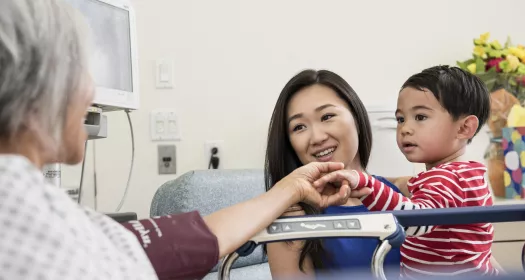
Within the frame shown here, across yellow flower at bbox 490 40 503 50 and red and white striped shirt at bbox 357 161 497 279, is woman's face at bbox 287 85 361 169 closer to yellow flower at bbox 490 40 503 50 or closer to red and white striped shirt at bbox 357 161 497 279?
red and white striped shirt at bbox 357 161 497 279

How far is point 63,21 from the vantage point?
1.86 feet

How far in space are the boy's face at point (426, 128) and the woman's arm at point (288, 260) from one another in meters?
→ 0.29

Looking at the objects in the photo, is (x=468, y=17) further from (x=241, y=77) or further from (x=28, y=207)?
(x=28, y=207)

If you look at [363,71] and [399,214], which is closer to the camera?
[399,214]

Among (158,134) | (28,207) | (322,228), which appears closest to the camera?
(28,207)

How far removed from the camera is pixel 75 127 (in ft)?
1.97

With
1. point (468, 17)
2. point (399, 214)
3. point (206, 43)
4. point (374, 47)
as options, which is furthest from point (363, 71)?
point (399, 214)

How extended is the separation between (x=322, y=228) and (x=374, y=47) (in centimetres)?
192

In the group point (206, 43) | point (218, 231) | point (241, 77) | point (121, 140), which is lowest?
point (218, 231)

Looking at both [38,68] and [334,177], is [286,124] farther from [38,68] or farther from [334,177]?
[38,68]

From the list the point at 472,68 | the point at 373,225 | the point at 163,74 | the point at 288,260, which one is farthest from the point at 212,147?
the point at 373,225

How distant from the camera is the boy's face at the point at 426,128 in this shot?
1243mm

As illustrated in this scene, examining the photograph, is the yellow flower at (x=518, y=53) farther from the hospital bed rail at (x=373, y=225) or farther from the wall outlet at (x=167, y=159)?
the hospital bed rail at (x=373, y=225)

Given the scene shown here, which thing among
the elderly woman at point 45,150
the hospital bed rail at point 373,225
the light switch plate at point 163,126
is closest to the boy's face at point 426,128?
the hospital bed rail at point 373,225
